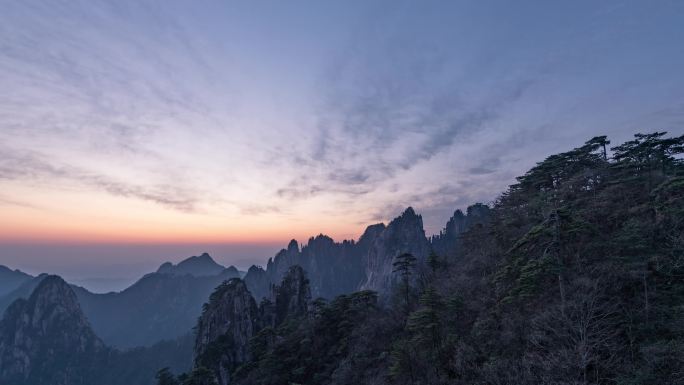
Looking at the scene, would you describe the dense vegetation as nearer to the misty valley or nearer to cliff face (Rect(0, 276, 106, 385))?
the misty valley

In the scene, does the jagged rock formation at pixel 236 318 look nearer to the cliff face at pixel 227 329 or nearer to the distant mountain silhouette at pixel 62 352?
the cliff face at pixel 227 329

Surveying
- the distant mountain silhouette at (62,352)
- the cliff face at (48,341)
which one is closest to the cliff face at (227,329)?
the distant mountain silhouette at (62,352)

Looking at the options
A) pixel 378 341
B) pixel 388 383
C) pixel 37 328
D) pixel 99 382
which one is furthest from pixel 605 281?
pixel 37 328

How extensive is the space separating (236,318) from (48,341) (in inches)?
6606

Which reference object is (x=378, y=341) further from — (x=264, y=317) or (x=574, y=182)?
(x=264, y=317)

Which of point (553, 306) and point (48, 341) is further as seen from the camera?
point (48, 341)

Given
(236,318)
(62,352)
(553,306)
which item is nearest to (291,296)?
(236,318)

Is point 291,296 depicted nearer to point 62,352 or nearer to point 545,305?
point 545,305

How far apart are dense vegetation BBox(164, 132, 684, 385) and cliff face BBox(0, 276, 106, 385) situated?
18380 centimetres

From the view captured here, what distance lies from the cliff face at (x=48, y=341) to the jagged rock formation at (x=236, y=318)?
134811mm

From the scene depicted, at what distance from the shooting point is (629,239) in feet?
85.1

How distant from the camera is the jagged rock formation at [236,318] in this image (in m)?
87.1

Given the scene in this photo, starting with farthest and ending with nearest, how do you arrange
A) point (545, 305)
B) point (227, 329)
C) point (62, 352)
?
point (62, 352) → point (227, 329) → point (545, 305)

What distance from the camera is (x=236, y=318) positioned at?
9406cm
